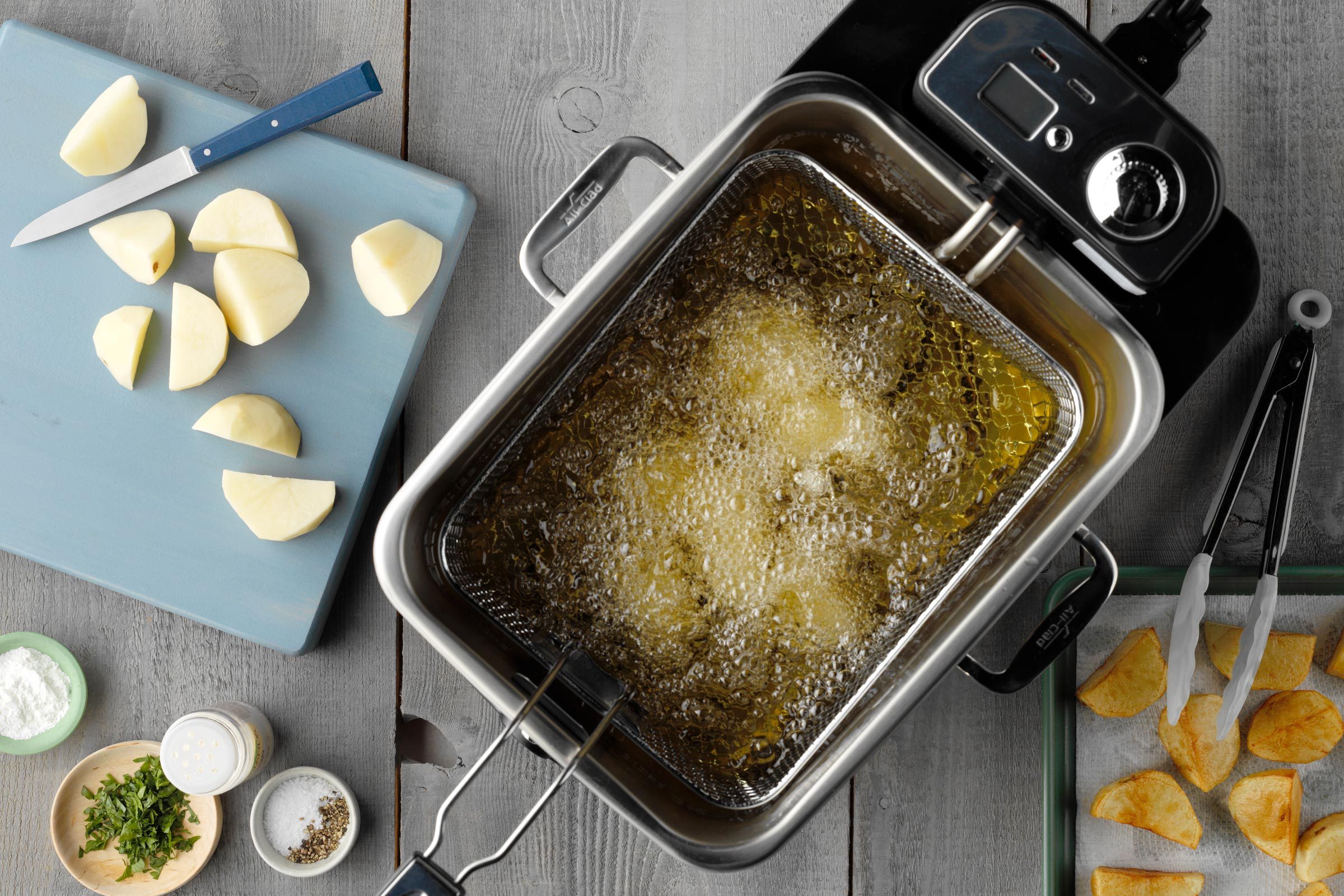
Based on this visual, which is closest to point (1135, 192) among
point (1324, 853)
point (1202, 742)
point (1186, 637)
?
point (1186, 637)

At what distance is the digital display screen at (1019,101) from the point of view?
569mm

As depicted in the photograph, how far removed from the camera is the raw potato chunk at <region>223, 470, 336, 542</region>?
0.87m

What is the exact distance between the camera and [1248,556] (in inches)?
35.0

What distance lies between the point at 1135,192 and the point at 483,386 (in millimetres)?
627

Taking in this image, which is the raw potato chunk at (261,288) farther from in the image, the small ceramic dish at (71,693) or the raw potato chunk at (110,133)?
the small ceramic dish at (71,693)

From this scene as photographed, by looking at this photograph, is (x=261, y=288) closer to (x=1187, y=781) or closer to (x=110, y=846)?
(x=110, y=846)

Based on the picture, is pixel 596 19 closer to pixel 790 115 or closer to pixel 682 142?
pixel 682 142

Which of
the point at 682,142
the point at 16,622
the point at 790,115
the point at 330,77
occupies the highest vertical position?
the point at 790,115

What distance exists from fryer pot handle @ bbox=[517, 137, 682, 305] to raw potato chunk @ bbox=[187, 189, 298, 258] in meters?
0.36

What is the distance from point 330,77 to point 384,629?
0.60 m

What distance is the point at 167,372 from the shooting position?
89cm

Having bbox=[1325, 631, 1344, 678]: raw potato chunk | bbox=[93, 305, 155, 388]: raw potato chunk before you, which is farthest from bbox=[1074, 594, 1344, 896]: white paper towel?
bbox=[93, 305, 155, 388]: raw potato chunk

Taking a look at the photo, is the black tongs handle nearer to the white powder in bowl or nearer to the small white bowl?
the small white bowl

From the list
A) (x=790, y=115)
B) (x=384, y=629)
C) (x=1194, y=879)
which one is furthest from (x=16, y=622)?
(x=1194, y=879)
